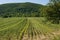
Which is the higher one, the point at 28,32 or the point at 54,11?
the point at 28,32

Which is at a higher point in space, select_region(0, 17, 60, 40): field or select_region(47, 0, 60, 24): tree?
select_region(0, 17, 60, 40): field

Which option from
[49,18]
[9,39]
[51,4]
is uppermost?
[9,39]

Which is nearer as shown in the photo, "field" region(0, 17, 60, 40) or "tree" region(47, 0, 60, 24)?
"field" region(0, 17, 60, 40)

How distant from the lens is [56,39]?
12984mm

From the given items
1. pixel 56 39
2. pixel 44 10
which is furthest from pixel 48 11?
pixel 56 39

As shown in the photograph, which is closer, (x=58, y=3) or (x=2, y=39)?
(x=2, y=39)

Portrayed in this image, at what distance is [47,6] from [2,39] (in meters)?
39.7

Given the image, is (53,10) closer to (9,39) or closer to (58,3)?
(58,3)

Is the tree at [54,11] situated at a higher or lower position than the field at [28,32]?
lower

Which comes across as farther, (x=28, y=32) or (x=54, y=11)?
(x=54, y=11)

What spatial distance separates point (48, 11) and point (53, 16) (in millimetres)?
1901

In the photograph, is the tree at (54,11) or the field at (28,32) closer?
the field at (28,32)

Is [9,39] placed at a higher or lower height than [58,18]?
higher

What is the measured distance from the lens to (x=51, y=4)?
5059cm
